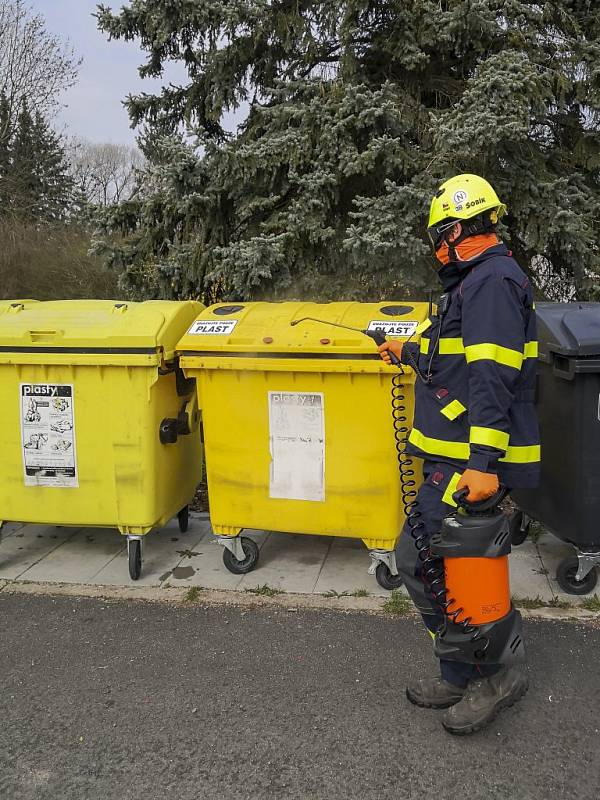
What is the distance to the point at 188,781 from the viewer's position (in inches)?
93.1

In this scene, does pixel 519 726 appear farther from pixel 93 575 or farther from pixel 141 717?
pixel 93 575

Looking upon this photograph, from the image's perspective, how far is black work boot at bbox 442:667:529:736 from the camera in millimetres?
2496

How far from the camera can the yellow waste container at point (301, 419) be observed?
3.56 m

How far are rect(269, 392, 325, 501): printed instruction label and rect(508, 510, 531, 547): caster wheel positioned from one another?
Answer: 46.5 inches

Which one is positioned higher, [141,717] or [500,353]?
[500,353]

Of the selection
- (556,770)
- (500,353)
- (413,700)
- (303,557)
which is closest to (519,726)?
(556,770)

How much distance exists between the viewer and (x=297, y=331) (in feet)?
11.9

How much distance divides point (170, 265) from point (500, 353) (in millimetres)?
4434

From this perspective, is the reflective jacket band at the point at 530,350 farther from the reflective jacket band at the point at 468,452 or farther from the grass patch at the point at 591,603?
the grass patch at the point at 591,603

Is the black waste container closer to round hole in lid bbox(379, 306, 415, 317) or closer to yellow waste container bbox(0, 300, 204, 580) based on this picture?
round hole in lid bbox(379, 306, 415, 317)

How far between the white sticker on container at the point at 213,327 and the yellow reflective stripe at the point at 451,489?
66.5 inches

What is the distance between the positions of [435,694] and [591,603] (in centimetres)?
120

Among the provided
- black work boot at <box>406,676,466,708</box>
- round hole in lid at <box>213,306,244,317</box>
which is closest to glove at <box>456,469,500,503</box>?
black work boot at <box>406,676,466,708</box>

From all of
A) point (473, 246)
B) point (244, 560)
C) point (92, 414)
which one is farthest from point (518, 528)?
point (92, 414)
